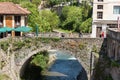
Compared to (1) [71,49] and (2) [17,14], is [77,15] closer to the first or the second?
(2) [17,14]

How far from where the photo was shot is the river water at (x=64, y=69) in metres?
74.8

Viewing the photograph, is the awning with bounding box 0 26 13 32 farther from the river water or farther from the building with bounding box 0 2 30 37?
the river water

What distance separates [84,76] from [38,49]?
30.1 ft

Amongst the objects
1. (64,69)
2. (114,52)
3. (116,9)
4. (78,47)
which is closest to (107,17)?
(116,9)

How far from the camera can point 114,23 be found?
74875 mm

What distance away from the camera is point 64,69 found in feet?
268

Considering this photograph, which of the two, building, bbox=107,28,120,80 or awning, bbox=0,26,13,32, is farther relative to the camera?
awning, bbox=0,26,13,32

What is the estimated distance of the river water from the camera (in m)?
74.8

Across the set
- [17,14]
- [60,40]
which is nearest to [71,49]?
[60,40]

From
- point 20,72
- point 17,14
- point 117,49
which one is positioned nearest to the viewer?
point 117,49

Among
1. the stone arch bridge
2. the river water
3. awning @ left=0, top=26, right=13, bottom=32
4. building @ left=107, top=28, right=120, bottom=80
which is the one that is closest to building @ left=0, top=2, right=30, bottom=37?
awning @ left=0, top=26, right=13, bottom=32

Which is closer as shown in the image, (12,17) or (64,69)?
(12,17)

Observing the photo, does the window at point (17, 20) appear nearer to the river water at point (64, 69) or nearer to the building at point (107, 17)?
the river water at point (64, 69)

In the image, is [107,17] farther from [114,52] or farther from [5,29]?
[114,52]
